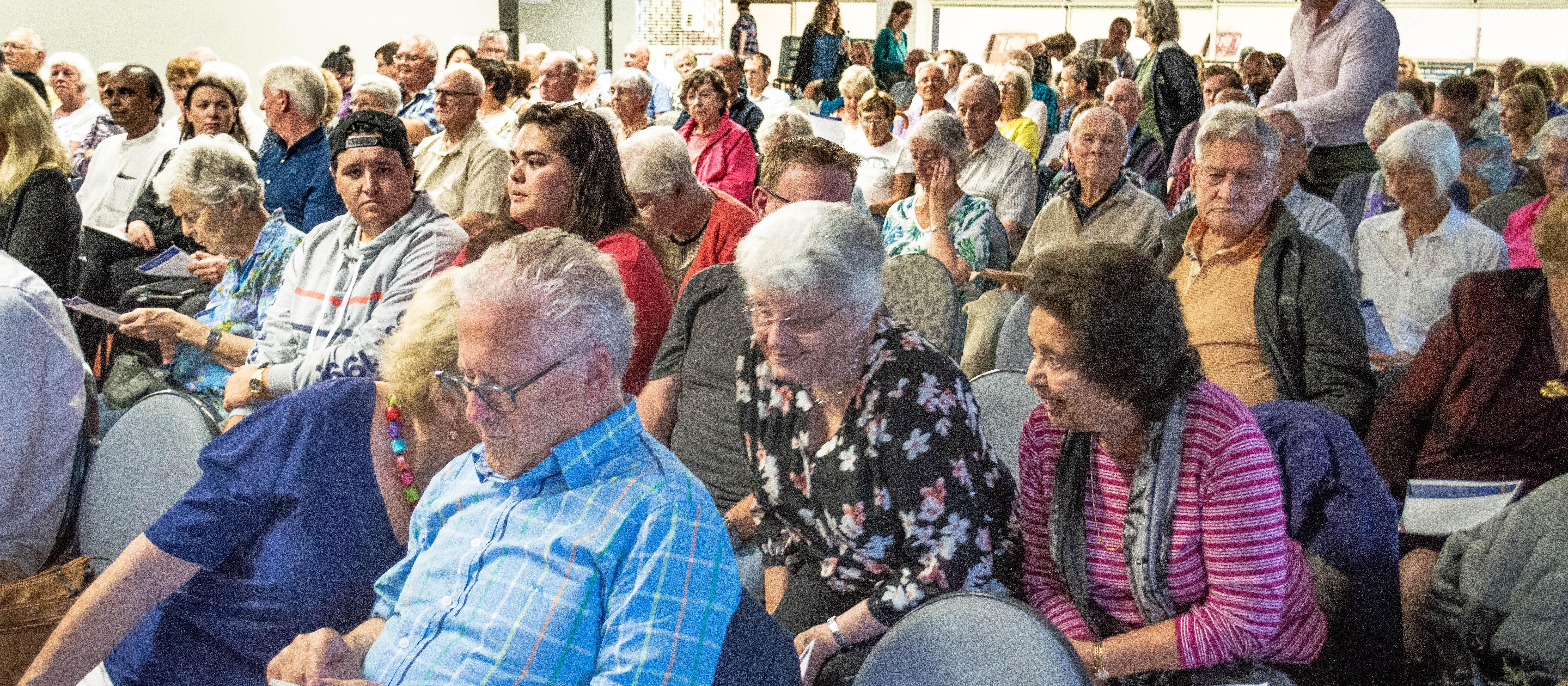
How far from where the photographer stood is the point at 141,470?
2168 millimetres

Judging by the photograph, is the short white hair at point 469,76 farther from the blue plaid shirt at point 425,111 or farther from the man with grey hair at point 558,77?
the man with grey hair at point 558,77

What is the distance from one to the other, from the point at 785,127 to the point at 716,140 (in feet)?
1.58

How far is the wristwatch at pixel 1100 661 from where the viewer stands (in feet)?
5.60

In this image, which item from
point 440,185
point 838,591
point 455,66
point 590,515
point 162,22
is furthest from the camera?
point 162,22

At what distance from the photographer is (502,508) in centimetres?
149

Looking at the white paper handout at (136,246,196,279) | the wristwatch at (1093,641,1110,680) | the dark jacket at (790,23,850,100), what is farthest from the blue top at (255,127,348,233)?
the dark jacket at (790,23,850,100)

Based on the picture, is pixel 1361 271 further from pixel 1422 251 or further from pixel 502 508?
pixel 502 508

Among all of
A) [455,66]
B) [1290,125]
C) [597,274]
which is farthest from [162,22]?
[597,274]

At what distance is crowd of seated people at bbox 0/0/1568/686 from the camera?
148cm

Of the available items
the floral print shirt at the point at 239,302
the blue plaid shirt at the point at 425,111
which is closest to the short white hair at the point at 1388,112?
the floral print shirt at the point at 239,302

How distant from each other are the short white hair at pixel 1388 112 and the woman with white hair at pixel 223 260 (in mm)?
4333

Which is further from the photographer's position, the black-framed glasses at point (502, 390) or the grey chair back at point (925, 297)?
the grey chair back at point (925, 297)

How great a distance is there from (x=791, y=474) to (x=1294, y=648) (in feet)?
2.74

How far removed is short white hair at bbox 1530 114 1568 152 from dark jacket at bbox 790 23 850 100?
22.8ft
